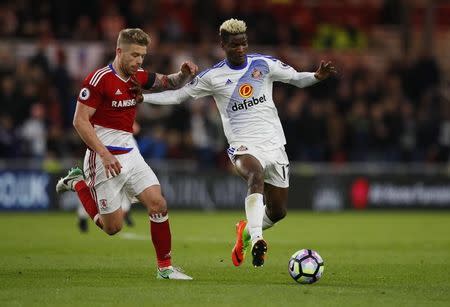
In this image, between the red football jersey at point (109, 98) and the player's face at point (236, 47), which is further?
the player's face at point (236, 47)

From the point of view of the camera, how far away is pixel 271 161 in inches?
412

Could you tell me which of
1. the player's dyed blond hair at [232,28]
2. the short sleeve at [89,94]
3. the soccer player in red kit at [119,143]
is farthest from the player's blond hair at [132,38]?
the player's dyed blond hair at [232,28]

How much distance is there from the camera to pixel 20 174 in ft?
67.8

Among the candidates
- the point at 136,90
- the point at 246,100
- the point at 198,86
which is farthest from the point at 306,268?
the point at 198,86

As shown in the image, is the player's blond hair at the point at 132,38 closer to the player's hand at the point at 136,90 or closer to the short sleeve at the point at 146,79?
the player's hand at the point at 136,90

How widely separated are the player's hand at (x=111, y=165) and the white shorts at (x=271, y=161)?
1.62 meters

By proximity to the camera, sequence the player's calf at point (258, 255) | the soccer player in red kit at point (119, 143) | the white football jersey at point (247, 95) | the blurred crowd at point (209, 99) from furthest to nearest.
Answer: the blurred crowd at point (209, 99), the white football jersey at point (247, 95), the soccer player in red kit at point (119, 143), the player's calf at point (258, 255)

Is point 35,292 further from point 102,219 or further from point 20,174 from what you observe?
point 20,174

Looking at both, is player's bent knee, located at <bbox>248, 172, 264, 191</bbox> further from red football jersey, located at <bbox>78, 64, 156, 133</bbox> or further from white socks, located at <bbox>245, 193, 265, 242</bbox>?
red football jersey, located at <bbox>78, 64, 156, 133</bbox>

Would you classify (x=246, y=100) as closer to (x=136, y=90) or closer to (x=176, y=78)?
(x=176, y=78)

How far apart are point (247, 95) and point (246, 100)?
0.05 m

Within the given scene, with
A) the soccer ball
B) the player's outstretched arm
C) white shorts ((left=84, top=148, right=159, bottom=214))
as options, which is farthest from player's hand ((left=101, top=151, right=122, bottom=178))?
the soccer ball

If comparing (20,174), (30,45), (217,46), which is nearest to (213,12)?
(217,46)

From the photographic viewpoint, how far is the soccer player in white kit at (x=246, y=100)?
34.0ft
